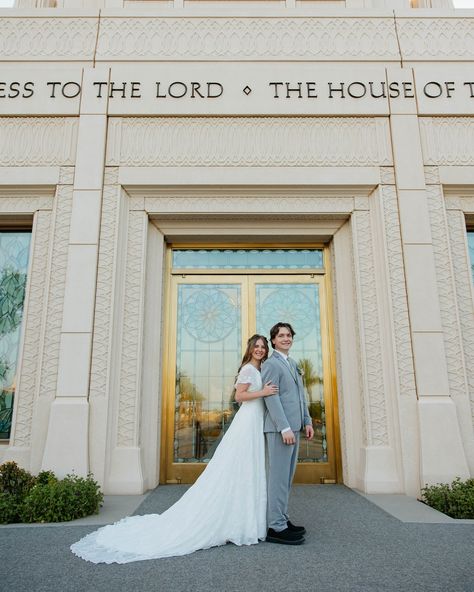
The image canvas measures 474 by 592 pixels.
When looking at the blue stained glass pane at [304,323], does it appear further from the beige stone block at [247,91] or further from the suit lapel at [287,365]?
the beige stone block at [247,91]

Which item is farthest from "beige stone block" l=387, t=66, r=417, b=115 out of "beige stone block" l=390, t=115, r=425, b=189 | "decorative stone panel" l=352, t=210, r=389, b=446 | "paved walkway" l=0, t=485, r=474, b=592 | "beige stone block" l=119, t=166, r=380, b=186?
"paved walkway" l=0, t=485, r=474, b=592

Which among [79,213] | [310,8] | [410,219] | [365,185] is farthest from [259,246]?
[310,8]

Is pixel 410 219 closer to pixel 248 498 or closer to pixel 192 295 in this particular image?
pixel 192 295

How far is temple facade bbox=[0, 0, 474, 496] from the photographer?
6.02 meters

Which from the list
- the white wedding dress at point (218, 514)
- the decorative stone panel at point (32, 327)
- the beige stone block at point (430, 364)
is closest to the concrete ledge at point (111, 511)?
the white wedding dress at point (218, 514)

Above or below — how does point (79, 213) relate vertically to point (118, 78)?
below

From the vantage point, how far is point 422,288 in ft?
20.1

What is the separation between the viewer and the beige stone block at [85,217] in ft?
20.6

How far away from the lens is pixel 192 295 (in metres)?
7.09

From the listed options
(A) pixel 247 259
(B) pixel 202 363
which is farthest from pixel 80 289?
(A) pixel 247 259

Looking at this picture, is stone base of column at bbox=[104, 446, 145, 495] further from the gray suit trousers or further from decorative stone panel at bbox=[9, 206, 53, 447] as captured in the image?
the gray suit trousers

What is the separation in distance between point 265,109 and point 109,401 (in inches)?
203

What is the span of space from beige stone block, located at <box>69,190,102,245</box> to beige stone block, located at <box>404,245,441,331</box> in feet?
15.6

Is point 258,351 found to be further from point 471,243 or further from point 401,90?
point 401,90
